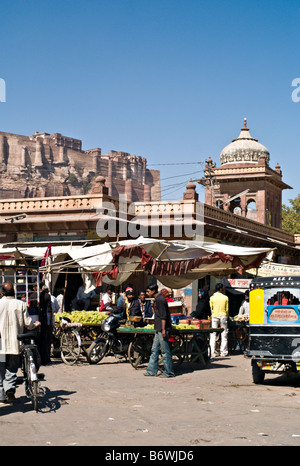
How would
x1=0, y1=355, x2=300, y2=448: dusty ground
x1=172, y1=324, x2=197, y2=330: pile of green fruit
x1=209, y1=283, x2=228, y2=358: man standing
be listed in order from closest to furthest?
x1=0, y1=355, x2=300, y2=448: dusty ground, x1=172, y1=324, x2=197, y2=330: pile of green fruit, x1=209, y1=283, x2=228, y2=358: man standing

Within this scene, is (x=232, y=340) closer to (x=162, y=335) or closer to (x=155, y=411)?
(x=162, y=335)

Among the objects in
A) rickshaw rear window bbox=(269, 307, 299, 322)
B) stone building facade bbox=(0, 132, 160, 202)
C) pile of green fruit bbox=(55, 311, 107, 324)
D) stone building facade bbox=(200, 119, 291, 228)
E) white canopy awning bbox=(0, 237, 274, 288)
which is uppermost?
stone building facade bbox=(0, 132, 160, 202)

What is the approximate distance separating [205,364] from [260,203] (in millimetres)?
33324

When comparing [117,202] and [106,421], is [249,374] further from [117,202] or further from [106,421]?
[117,202]

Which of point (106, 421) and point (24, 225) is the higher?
point (24, 225)

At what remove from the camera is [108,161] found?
619 feet

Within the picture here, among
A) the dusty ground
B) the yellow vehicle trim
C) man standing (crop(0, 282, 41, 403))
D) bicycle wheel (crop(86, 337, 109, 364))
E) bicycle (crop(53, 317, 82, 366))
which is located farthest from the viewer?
bicycle (crop(53, 317, 82, 366))

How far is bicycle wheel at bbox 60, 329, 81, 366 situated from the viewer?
1453 centimetres

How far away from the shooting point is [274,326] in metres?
11.5

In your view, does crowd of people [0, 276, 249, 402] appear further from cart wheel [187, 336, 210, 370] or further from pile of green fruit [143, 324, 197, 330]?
cart wheel [187, 336, 210, 370]

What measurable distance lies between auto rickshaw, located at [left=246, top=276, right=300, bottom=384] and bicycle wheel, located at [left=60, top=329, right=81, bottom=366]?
4.36m

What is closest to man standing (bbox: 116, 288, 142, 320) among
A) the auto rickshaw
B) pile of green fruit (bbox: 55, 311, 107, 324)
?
pile of green fruit (bbox: 55, 311, 107, 324)

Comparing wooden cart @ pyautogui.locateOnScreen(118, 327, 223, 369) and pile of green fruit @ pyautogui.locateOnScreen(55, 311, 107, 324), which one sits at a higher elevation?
pile of green fruit @ pyautogui.locateOnScreen(55, 311, 107, 324)
